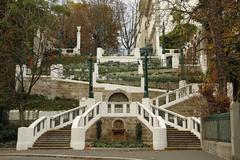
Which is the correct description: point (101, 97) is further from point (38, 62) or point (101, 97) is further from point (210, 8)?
point (210, 8)

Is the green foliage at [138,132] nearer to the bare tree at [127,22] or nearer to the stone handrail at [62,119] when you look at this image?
the stone handrail at [62,119]

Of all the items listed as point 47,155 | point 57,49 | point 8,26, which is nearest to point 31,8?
point 8,26

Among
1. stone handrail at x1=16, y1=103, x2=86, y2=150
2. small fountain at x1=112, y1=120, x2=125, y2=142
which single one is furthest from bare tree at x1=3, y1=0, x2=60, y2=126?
small fountain at x1=112, y1=120, x2=125, y2=142

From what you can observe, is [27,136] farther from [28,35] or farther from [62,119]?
[28,35]

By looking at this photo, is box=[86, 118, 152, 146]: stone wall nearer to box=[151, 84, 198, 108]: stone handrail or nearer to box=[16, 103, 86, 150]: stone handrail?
box=[16, 103, 86, 150]: stone handrail

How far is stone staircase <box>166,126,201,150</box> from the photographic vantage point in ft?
84.4

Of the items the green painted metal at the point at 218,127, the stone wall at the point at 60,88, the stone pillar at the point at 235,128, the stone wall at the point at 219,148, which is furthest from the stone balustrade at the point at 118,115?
the stone wall at the point at 60,88

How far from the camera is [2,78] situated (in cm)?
3014

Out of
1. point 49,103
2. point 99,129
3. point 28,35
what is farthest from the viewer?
point 49,103

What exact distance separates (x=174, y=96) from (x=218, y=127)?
55.1 ft

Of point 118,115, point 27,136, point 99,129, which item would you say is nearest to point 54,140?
point 27,136

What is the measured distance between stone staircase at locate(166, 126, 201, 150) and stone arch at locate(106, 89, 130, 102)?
10497 mm

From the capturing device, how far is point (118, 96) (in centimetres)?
3997

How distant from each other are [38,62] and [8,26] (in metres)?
3.37
